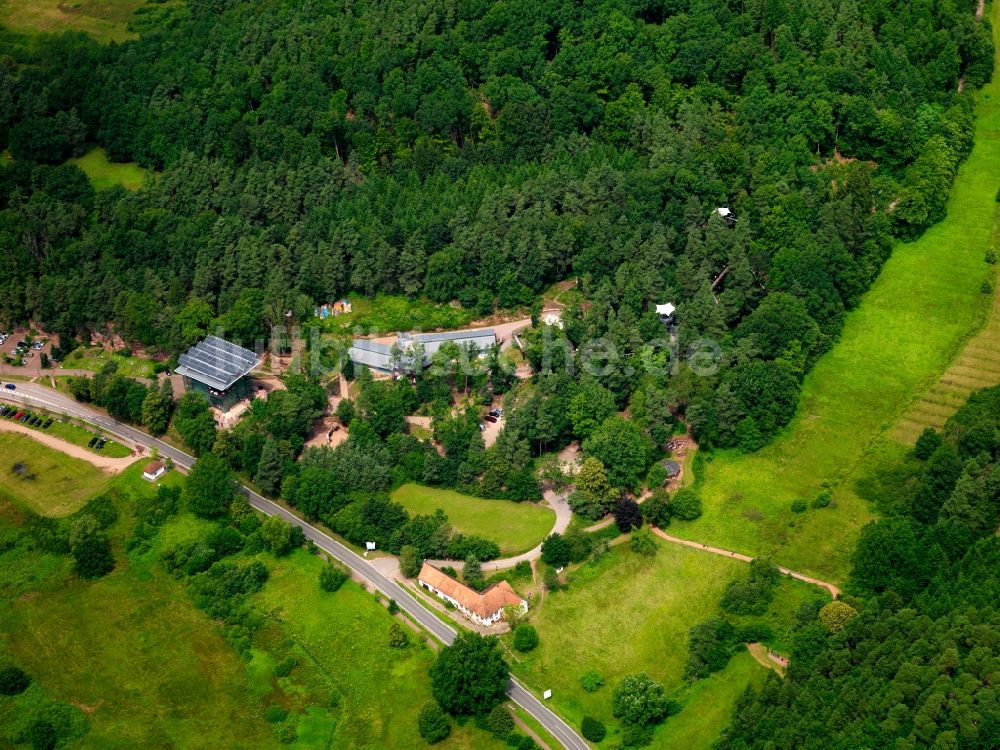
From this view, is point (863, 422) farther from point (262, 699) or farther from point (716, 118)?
point (262, 699)

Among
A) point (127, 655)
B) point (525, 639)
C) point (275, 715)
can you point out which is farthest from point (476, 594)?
point (127, 655)

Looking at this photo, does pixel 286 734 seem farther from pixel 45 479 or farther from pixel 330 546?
pixel 45 479

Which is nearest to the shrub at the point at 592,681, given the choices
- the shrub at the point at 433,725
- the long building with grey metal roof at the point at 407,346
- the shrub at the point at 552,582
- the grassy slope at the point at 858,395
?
the shrub at the point at 552,582

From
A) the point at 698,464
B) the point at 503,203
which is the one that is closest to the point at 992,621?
the point at 698,464

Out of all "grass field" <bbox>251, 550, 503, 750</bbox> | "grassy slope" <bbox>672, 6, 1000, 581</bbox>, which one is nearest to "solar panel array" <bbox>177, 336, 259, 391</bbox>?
"grass field" <bbox>251, 550, 503, 750</bbox>

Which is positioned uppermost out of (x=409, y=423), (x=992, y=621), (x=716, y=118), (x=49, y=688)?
(x=716, y=118)

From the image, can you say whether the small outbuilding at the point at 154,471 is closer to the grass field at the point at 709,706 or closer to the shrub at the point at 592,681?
the shrub at the point at 592,681
